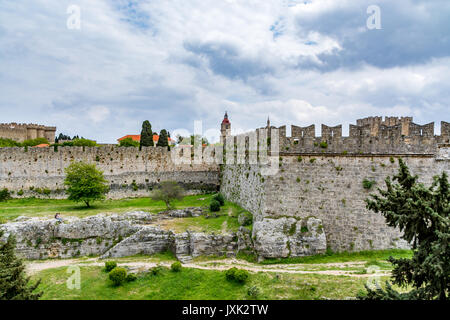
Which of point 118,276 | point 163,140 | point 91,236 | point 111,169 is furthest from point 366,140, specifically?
point 163,140

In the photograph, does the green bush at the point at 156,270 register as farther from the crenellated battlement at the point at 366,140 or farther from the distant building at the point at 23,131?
the distant building at the point at 23,131

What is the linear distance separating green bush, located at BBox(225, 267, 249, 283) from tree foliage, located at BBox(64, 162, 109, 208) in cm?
1915

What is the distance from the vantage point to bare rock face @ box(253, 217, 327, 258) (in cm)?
1681

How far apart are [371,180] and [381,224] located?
2.54 metres

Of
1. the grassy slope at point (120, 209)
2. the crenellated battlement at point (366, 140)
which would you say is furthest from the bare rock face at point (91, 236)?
the crenellated battlement at point (366, 140)

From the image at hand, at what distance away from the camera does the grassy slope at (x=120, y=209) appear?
71.2 ft

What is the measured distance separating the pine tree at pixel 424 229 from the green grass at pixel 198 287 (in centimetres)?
497

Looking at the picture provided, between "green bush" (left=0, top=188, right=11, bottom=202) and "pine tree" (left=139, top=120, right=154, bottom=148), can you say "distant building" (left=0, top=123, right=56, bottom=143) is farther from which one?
"green bush" (left=0, top=188, right=11, bottom=202)

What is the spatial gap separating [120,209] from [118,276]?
1215 cm

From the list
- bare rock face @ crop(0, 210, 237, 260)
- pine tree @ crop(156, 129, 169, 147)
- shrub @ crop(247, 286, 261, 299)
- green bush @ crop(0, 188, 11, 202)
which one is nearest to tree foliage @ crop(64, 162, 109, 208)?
bare rock face @ crop(0, 210, 237, 260)

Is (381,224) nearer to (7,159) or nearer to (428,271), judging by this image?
(428,271)

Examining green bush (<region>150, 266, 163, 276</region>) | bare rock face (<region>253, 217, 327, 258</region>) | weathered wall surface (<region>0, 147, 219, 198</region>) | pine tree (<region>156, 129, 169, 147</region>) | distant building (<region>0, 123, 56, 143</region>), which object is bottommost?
green bush (<region>150, 266, 163, 276</region>)

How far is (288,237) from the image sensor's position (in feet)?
56.0

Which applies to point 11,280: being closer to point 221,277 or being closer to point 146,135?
point 221,277
